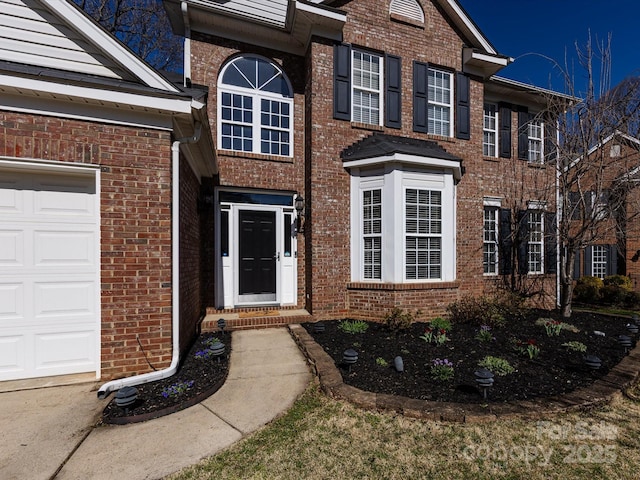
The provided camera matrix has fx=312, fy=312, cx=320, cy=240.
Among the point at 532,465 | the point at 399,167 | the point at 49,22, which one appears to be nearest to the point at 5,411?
the point at 49,22

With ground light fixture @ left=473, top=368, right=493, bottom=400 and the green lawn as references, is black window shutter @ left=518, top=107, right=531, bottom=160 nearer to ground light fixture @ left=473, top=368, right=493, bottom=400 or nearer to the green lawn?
the green lawn

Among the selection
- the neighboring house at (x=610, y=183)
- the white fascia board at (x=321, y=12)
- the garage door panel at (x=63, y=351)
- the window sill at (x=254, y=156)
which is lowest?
the garage door panel at (x=63, y=351)

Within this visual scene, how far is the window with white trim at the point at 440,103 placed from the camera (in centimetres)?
789

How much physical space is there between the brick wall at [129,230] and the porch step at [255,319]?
2062mm

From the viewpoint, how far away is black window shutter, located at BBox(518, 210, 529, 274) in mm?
8891

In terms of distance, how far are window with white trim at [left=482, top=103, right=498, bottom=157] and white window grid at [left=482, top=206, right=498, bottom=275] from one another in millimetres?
1729

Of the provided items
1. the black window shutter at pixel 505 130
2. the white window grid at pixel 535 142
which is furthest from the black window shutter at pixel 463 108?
the white window grid at pixel 535 142

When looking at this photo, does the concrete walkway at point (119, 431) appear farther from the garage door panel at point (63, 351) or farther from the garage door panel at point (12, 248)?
the garage door panel at point (12, 248)

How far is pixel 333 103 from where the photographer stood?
6902mm

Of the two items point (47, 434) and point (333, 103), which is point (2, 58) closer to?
point (47, 434)

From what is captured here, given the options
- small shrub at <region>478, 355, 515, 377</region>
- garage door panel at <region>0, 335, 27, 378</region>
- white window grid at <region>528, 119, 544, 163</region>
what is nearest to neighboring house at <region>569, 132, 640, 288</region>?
white window grid at <region>528, 119, 544, 163</region>

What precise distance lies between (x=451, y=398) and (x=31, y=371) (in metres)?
4.89

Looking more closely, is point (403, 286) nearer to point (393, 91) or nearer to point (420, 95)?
point (393, 91)

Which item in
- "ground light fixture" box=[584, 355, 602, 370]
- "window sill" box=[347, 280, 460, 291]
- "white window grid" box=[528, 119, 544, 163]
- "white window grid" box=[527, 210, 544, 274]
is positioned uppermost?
"white window grid" box=[528, 119, 544, 163]
